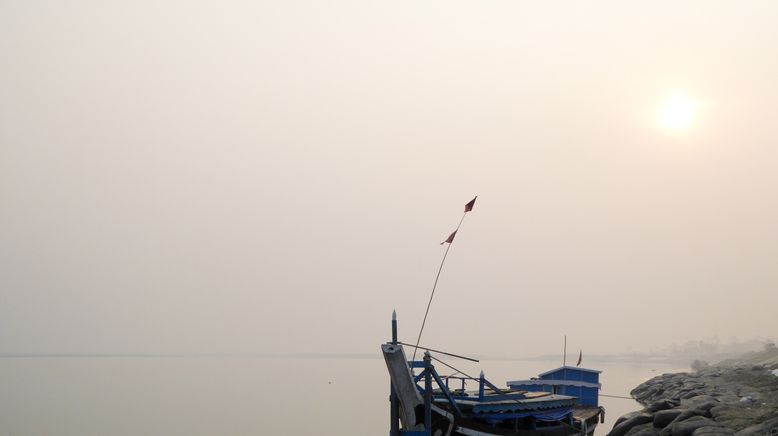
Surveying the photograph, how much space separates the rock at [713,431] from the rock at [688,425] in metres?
0.80

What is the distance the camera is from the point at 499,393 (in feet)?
75.3

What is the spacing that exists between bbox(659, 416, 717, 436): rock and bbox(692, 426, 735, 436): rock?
797mm

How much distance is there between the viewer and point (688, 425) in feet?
84.7

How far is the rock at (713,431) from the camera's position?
77.6ft

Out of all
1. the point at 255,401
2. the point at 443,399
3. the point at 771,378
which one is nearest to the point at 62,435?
the point at 255,401

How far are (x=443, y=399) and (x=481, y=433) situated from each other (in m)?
1.57

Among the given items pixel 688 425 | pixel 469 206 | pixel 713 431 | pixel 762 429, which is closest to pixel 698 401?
pixel 688 425

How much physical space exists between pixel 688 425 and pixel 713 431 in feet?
6.27

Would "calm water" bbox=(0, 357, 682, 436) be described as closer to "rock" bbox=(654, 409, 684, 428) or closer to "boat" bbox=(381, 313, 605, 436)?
"rock" bbox=(654, 409, 684, 428)

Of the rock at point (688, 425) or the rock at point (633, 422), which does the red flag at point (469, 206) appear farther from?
the rock at point (633, 422)

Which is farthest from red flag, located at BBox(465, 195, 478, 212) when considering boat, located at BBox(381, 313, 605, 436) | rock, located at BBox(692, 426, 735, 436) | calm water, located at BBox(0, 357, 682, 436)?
calm water, located at BBox(0, 357, 682, 436)

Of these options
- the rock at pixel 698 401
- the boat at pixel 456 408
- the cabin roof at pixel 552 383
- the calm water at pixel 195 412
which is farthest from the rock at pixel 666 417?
the calm water at pixel 195 412

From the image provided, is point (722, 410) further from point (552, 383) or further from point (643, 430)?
point (552, 383)

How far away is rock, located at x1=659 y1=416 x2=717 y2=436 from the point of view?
1006 inches
